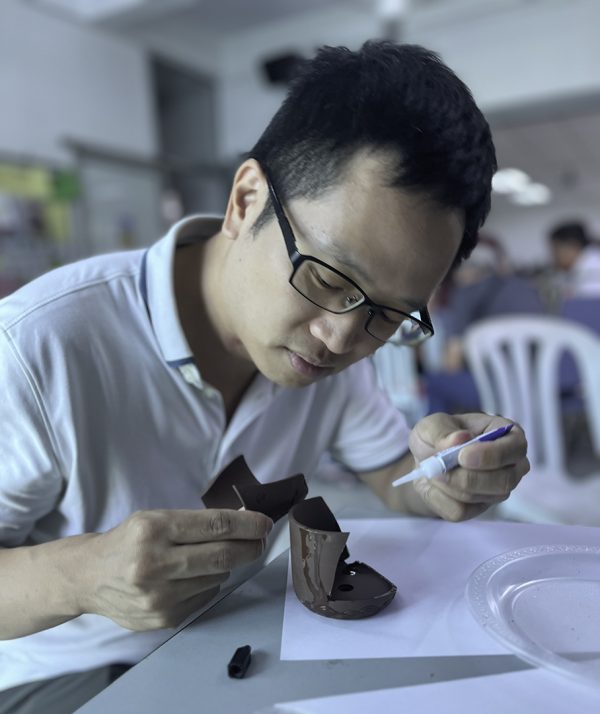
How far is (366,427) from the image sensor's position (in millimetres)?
1104

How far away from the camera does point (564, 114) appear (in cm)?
493

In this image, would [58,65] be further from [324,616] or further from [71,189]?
[324,616]

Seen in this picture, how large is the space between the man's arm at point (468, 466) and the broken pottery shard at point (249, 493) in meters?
0.19

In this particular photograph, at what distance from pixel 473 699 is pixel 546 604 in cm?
17

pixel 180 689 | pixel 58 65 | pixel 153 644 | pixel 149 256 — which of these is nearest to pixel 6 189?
pixel 58 65

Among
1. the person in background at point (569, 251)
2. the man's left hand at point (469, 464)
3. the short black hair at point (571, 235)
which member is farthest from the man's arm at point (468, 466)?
the short black hair at point (571, 235)

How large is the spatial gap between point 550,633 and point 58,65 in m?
4.62

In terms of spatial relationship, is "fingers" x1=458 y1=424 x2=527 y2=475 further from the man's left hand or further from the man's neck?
the man's neck

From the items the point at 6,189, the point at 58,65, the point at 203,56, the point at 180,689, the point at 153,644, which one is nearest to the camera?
the point at 180,689

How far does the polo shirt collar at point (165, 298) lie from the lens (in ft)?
2.80

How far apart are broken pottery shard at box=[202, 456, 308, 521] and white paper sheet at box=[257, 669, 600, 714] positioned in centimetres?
21

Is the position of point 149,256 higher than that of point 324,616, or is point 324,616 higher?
point 149,256

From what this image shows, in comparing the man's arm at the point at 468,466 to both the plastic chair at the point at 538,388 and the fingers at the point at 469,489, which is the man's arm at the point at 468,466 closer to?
the fingers at the point at 469,489

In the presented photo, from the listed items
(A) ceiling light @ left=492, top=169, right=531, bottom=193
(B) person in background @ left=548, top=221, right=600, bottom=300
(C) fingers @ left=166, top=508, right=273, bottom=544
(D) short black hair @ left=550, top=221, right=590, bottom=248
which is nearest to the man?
(C) fingers @ left=166, top=508, right=273, bottom=544
